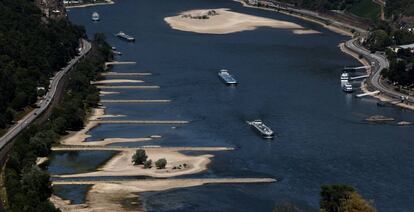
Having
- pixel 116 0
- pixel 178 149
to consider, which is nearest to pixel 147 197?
pixel 178 149

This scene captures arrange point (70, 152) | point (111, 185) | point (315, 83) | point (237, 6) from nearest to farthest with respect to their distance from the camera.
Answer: point (111, 185), point (70, 152), point (315, 83), point (237, 6)

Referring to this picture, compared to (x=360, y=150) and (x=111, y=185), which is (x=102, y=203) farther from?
(x=360, y=150)

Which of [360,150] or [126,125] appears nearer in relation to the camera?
[360,150]

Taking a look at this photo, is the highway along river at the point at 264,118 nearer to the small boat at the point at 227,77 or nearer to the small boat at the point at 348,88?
the small boat at the point at 348,88

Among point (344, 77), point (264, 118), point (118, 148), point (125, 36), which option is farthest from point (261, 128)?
point (125, 36)

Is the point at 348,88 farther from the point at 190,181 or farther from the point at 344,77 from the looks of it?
the point at 190,181

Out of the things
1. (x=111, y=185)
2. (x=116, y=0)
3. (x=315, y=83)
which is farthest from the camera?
(x=116, y=0)

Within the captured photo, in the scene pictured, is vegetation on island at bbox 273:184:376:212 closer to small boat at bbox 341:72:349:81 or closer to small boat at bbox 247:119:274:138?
small boat at bbox 247:119:274:138
